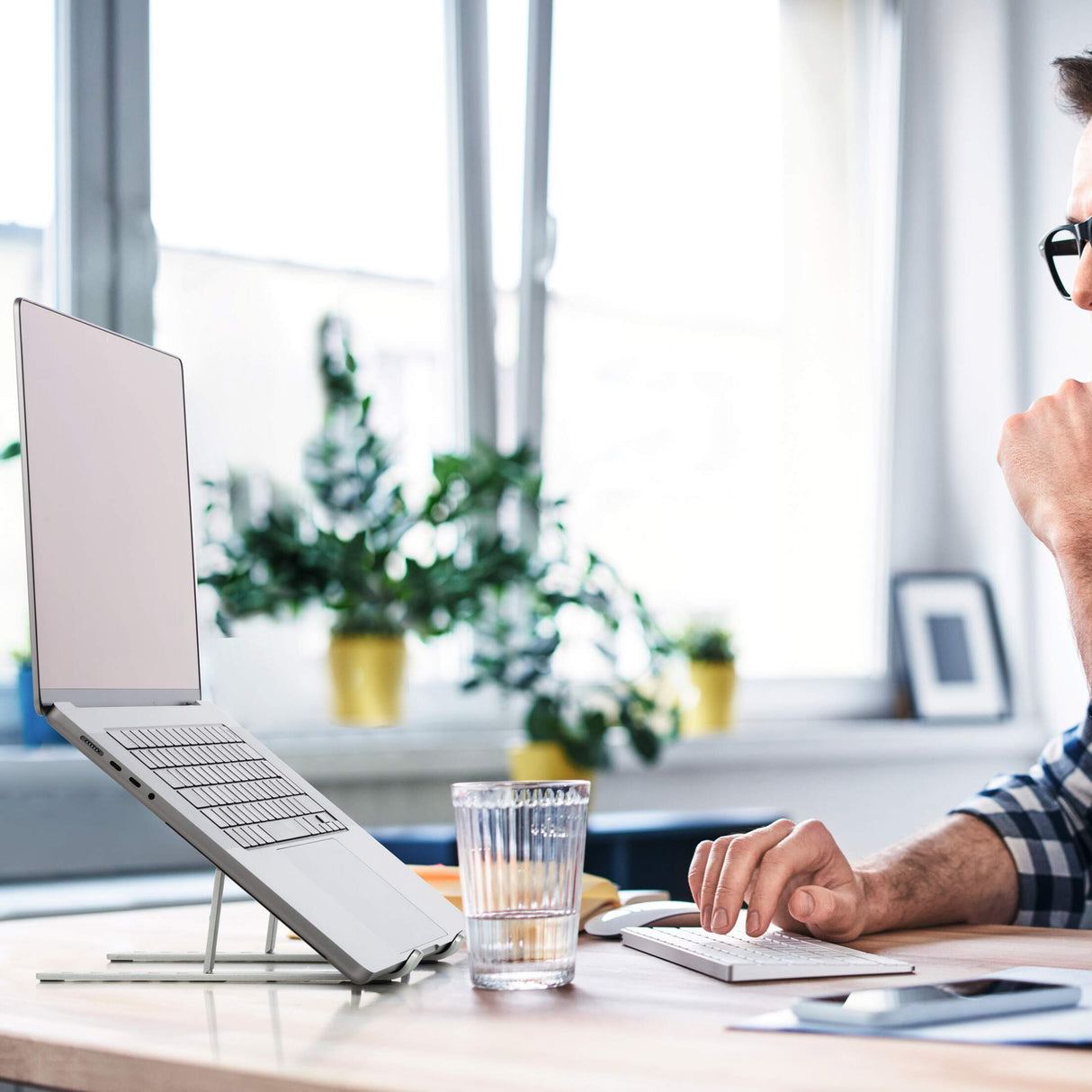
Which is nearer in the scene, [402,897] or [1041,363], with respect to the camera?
[402,897]

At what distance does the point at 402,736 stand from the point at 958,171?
2401 mm

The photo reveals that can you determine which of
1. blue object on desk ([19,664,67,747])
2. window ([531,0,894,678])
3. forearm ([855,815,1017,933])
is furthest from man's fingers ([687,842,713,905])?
window ([531,0,894,678])

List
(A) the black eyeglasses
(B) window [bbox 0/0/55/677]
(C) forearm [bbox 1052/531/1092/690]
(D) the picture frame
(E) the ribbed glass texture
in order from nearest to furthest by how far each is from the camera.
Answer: (E) the ribbed glass texture
(C) forearm [bbox 1052/531/1092/690]
(A) the black eyeglasses
(B) window [bbox 0/0/55/677]
(D) the picture frame

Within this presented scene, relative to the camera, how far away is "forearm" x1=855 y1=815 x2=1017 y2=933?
1189 millimetres

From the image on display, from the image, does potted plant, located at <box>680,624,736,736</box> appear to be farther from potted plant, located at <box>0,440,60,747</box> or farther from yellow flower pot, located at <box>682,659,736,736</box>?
potted plant, located at <box>0,440,60,747</box>

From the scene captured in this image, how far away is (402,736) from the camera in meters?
3.06

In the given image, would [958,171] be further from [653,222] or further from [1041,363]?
[653,222]

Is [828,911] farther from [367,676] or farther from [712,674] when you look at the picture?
[712,674]

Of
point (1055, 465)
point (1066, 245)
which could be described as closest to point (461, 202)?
point (1066, 245)

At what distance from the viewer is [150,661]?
3.47ft

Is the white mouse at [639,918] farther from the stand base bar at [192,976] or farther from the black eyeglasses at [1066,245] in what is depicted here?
the black eyeglasses at [1066,245]

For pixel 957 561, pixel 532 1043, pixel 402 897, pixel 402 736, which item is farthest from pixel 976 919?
pixel 957 561

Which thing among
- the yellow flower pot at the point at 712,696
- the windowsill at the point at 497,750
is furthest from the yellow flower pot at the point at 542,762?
the yellow flower pot at the point at 712,696

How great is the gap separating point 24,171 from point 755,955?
241cm
